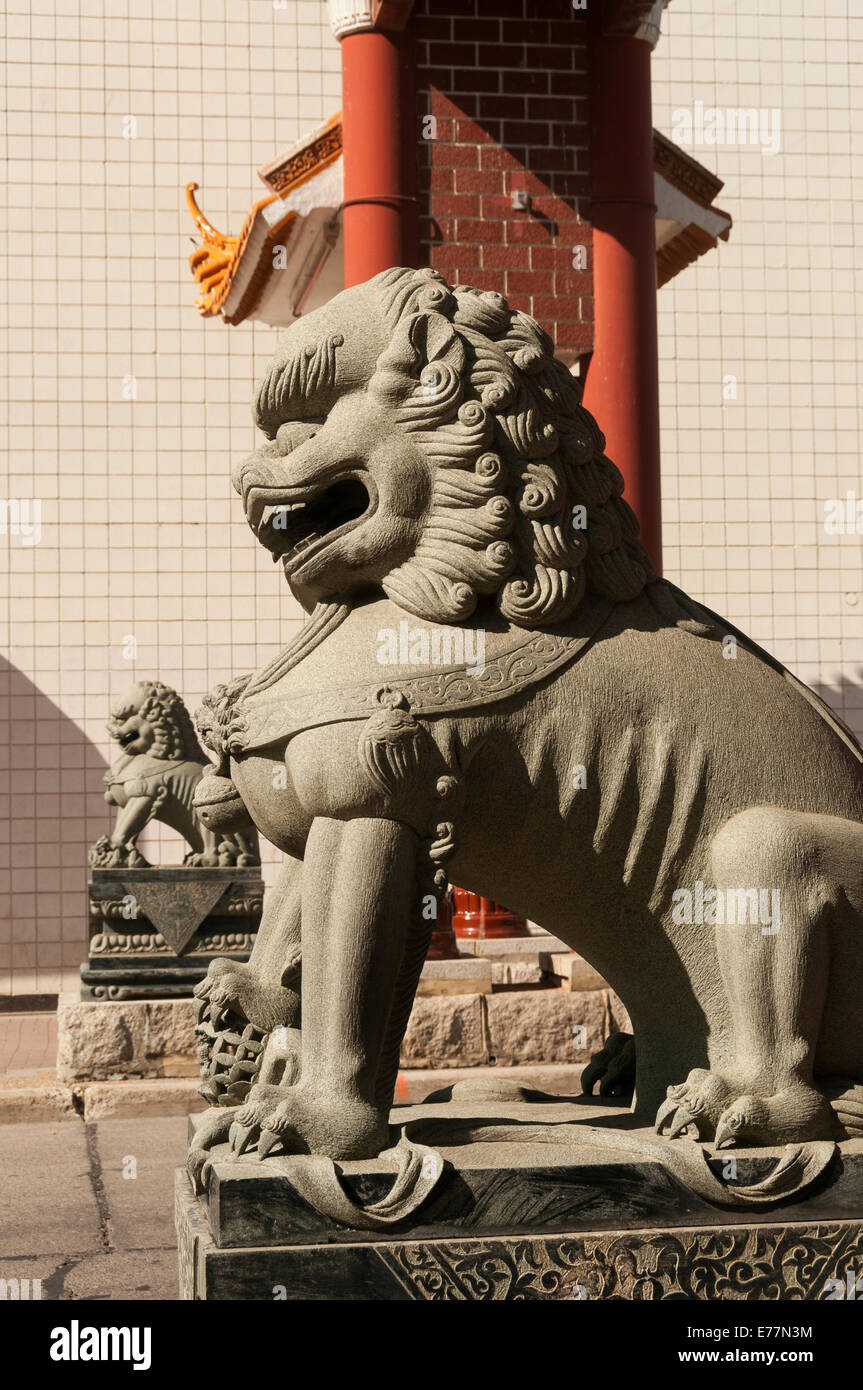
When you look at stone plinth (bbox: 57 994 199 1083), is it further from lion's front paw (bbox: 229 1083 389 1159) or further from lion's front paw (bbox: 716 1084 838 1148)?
lion's front paw (bbox: 716 1084 838 1148)

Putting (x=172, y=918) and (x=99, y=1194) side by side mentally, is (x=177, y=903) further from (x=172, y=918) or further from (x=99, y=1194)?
(x=99, y=1194)

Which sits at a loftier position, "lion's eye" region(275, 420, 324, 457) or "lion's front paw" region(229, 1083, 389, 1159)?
"lion's eye" region(275, 420, 324, 457)

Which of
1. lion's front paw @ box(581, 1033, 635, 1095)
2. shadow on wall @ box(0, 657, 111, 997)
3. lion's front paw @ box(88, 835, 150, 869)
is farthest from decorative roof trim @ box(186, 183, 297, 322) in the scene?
lion's front paw @ box(581, 1033, 635, 1095)

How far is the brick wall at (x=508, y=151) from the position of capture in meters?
5.41

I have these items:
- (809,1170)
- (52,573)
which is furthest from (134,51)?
(809,1170)

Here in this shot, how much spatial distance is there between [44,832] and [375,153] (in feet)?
16.6

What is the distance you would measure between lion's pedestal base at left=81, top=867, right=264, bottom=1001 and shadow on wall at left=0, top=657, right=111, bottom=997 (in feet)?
10.4

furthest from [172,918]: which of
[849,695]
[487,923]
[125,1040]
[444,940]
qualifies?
[849,695]

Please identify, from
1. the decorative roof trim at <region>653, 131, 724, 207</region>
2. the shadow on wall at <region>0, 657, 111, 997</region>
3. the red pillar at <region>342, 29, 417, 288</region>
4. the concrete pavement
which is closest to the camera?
the concrete pavement

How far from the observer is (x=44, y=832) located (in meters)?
8.98

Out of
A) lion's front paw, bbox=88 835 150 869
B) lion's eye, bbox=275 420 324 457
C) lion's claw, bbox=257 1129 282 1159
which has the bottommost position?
lion's claw, bbox=257 1129 282 1159

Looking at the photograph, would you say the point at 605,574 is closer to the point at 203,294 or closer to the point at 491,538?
the point at 491,538

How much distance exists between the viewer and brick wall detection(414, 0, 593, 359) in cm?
541

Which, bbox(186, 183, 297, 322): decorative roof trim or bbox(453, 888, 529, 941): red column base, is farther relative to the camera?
bbox(186, 183, 297, 322): decorative roof trim
